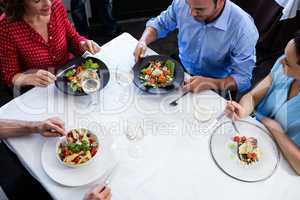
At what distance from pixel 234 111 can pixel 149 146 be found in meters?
0.43

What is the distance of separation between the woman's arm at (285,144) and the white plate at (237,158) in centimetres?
3

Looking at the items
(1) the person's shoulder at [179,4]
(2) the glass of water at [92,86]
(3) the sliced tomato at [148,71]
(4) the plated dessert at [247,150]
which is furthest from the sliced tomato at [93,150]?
(1) the person's shoulder at [179,4]

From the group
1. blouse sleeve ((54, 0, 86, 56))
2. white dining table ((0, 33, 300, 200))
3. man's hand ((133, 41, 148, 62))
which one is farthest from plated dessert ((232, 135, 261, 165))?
blouse sleeve ((54, 0, 86, 56))

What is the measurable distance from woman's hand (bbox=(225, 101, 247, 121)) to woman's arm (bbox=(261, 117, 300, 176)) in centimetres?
11

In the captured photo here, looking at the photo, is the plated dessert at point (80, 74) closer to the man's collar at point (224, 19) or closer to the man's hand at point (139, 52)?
the man's hand at point (139, 52)

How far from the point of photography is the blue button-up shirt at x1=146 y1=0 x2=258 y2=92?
1.73m

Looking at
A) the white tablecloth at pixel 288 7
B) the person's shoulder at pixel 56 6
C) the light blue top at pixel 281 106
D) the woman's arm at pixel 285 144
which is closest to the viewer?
the woman's arm at pixel 285 144

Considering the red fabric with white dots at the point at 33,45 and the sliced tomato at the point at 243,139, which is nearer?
the sliced tomato at the point at 243,139

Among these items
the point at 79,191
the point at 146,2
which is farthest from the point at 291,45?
the point at 146,2

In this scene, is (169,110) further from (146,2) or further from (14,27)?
(146,2)

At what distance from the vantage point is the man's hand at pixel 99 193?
1.25 metres

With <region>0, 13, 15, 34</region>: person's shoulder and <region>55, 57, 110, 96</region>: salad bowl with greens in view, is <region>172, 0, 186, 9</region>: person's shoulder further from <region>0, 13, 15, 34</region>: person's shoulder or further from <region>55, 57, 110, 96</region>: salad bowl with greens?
<region>0, 13, 15, 34</region>: person's shoulder

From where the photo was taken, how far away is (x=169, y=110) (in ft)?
5.22

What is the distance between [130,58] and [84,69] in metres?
0.26
